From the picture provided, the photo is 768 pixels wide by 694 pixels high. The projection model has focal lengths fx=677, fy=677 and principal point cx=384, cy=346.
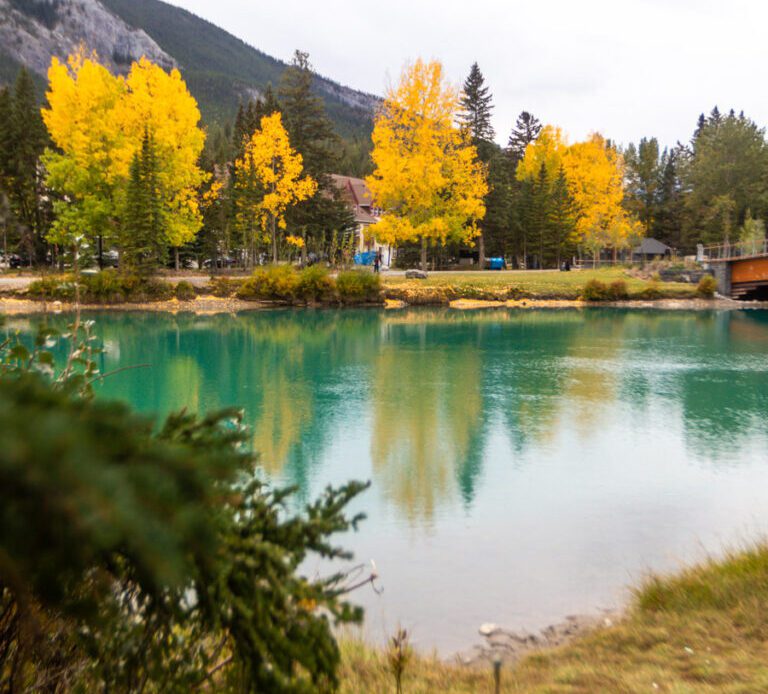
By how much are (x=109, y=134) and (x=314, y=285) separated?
1394 cm

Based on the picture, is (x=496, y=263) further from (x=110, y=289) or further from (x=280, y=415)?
(x=280, y=415)

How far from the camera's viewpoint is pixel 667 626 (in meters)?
5.14

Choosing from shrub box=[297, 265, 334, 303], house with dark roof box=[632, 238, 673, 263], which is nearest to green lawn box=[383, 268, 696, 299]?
shrub box=[297, 265, 334, 303]

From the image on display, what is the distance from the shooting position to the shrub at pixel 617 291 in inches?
1642

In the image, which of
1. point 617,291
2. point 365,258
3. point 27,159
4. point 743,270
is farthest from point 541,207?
point 27,159

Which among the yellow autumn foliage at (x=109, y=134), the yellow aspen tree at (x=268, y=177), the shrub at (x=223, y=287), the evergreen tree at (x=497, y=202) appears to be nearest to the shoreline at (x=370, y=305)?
the shrub at (x=223, y=287)

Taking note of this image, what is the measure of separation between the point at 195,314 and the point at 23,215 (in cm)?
1677

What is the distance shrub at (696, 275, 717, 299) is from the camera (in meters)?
43.0

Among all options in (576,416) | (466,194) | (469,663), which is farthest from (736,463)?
(466,194)

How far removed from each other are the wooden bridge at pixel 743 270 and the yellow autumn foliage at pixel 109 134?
34.2 meters

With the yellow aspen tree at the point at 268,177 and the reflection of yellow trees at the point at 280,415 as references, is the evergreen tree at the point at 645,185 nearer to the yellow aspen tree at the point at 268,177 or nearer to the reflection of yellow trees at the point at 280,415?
the yellow aspen tree at the point at 268,177

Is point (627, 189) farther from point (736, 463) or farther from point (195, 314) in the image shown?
point (736, 463)

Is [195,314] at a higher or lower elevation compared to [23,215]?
lower

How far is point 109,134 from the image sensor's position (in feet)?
123
